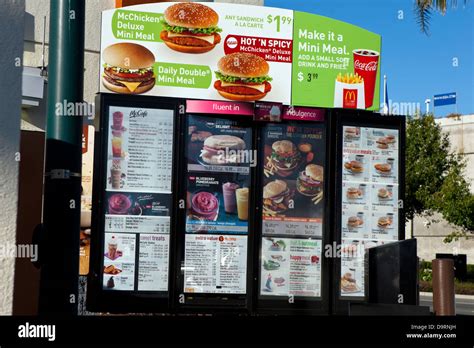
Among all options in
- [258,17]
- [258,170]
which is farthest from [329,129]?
[258,17]

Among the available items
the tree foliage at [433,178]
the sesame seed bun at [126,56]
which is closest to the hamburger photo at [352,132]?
the sesame seed bun at [126,56]

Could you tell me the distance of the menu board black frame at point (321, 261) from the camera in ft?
30.8

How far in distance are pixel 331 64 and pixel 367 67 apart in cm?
54

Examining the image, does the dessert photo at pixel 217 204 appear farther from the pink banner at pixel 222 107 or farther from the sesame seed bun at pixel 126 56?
the sesame seed bun at pixel 126 56

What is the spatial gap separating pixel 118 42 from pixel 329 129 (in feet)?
9.19

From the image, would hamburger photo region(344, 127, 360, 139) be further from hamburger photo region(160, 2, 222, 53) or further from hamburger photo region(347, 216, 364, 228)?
hamburger photo region(160, 2, 222, 53)

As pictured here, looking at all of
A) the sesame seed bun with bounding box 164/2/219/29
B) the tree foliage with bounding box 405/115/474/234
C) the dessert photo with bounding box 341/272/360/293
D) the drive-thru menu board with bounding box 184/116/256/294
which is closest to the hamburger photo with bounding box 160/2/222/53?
the sesame seed bun with bounding box 164/2/219/29

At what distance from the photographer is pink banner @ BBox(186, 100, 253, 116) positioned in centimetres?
934

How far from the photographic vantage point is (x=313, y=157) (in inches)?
383

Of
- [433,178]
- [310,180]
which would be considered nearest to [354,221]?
[310,180]

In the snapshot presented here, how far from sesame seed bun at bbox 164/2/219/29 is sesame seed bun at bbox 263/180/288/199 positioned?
2128 millimetres

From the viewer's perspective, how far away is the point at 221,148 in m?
9.41

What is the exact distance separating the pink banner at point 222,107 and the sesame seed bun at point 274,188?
893mm

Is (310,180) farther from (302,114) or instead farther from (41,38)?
(41,38)
